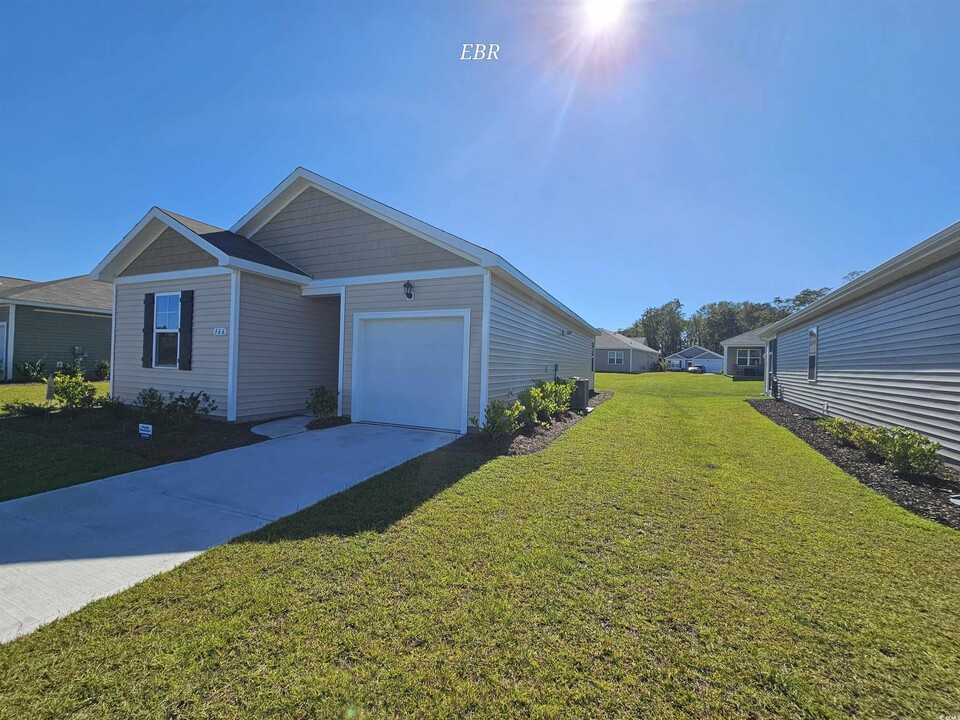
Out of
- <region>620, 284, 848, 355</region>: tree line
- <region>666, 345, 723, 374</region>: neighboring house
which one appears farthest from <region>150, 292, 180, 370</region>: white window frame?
<region>620, 284, 848, 355</region>: tree line

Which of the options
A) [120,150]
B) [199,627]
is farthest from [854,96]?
[120,150]

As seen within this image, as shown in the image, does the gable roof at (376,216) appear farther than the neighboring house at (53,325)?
No

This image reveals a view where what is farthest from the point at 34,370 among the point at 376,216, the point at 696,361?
the point at 696,361

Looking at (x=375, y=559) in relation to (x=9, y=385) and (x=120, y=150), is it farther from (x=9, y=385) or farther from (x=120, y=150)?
(x=9, y=385)

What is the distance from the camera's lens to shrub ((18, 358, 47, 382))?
14992 mm

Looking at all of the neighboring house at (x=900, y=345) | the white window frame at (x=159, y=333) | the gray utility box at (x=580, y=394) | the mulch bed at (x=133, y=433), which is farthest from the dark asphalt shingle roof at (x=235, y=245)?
the neighboring house at (x=900, y=345)

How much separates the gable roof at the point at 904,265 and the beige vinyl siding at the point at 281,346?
10.9m

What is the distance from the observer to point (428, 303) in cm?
784

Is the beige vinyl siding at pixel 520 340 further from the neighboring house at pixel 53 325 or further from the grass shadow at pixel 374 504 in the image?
the neighboring house at pixel 53 325

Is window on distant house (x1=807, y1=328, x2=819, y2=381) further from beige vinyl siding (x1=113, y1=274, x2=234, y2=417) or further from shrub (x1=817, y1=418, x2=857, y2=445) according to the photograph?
beige vinyl siding (x1=113, y1=274, x2=234, y2=417)

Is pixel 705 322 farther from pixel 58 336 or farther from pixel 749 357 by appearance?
pixel 58 336

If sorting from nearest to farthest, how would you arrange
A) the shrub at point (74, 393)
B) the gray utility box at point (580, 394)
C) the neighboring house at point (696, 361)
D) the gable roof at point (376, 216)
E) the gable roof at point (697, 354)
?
the gable roof at point (376, 216), the shrub at point (74, 393), the gray utility box at point (580, 394), the neighboring house at point (696, 361), the gable roof at point (697, 354)

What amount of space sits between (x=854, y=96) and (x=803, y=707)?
10.5m

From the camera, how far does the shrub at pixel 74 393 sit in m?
8.41
